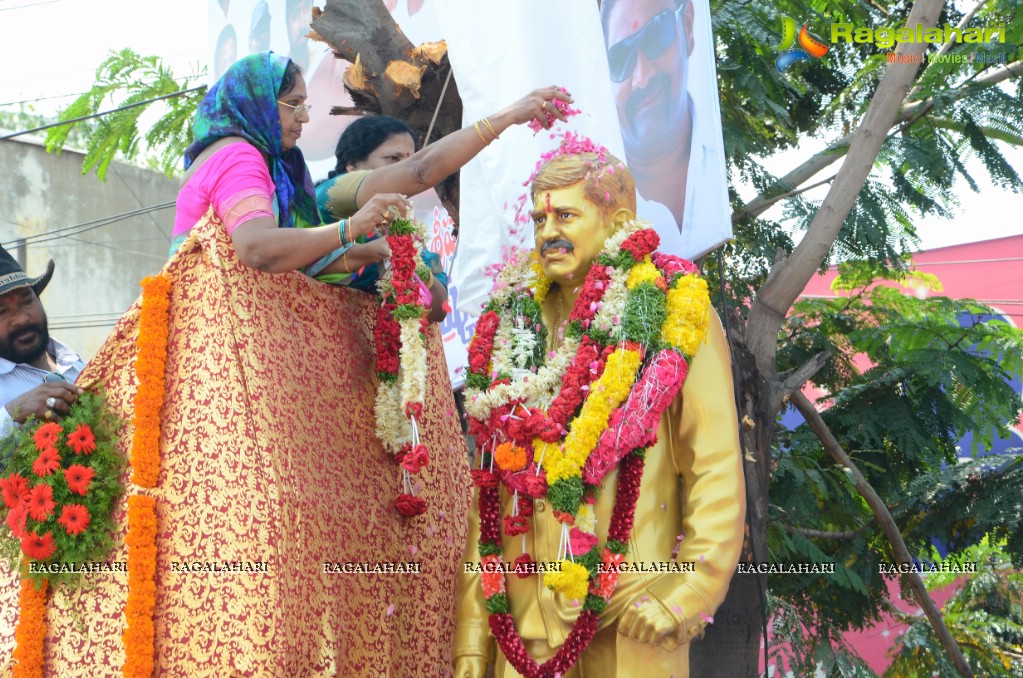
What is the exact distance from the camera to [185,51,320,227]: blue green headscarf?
363 centimetres

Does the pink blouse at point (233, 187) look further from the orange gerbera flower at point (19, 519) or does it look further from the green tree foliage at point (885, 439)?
the green tree foliage at point (885, 439)

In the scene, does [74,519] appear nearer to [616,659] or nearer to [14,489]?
[14,489]

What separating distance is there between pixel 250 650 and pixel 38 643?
680 mm

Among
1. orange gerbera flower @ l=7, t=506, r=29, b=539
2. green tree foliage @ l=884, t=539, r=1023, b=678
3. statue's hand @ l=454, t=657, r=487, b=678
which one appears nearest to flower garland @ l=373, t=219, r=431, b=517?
statue's hand @ l=454, t=657, r=487, b=678

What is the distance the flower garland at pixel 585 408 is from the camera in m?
3.35

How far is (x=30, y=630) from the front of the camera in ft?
11.1

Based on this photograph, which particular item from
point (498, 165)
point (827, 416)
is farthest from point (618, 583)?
point (827, 416)

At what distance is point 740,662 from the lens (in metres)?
5.05

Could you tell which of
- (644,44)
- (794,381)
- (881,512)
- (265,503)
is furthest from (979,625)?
(265,503)

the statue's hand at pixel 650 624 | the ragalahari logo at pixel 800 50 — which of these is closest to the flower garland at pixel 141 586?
the statue's hand at pixel 650 624

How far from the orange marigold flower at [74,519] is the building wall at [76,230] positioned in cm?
1419

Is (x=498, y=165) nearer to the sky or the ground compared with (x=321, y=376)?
nearer to the sky

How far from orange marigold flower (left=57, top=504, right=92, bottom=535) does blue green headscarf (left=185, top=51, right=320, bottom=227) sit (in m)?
1.08

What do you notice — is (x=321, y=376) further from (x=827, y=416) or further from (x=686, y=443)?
(x=827, y=416)
